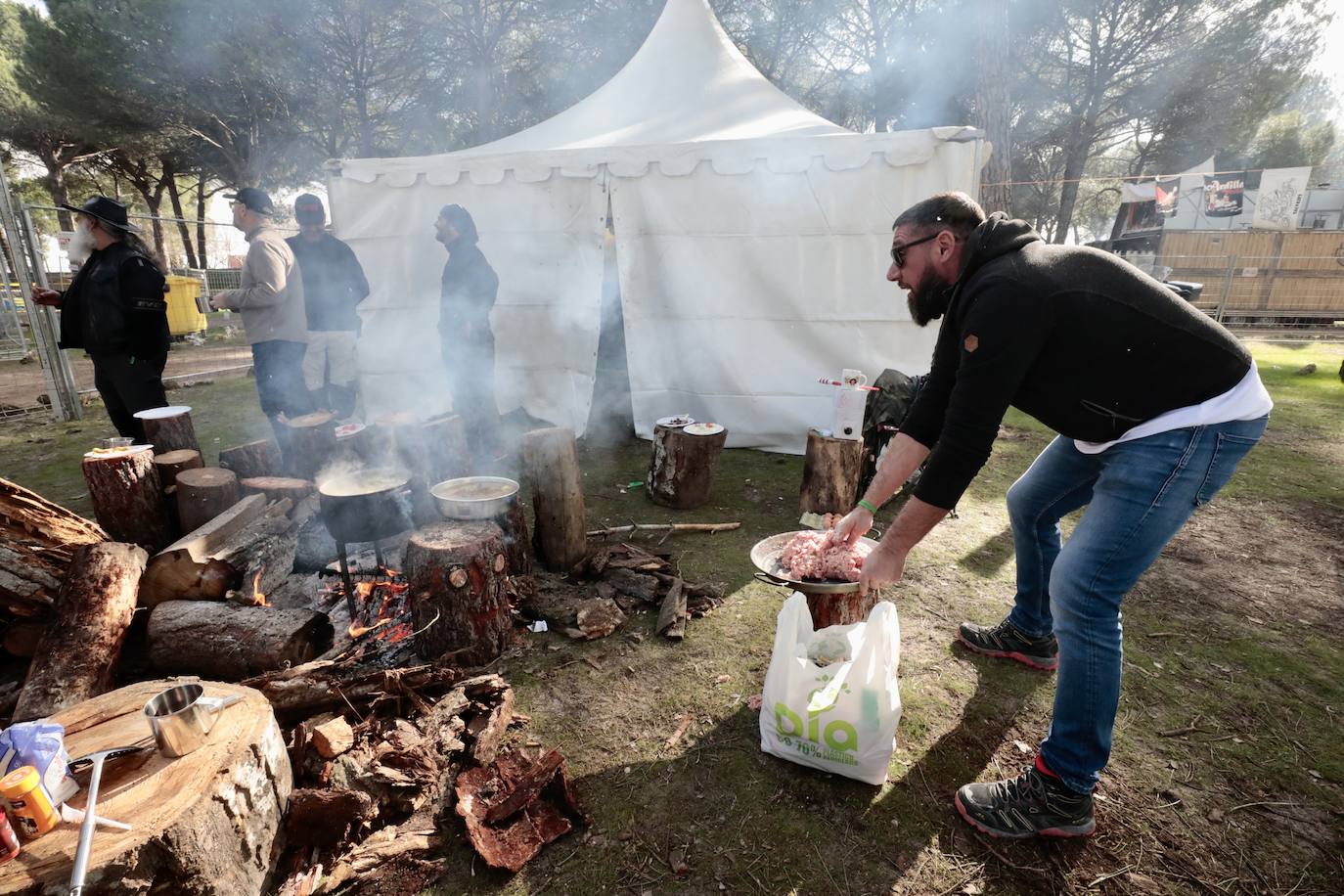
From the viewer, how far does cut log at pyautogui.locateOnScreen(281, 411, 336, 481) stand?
5180mm

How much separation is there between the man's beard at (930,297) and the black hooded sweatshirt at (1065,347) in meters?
0.21

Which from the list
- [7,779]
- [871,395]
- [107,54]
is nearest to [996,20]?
[871,395]

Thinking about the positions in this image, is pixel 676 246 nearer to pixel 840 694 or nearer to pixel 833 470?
pixel 833 470

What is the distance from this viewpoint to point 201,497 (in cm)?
412

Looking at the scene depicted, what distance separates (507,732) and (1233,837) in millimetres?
2952

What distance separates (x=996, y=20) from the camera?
809cm

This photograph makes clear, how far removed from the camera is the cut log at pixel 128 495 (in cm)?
395

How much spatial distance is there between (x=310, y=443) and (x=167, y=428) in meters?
0.95

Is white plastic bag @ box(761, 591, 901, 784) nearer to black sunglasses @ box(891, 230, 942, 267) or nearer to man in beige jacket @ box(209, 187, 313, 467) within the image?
black sunglasses @ box(891, 230, 942, 267)

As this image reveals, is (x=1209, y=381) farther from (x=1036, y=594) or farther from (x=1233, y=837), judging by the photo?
(x=1233, y=837)

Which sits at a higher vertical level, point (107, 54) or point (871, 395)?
point (107, 54)

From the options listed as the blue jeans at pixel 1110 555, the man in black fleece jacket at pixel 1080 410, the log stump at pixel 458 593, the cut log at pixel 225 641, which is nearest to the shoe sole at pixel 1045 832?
the man in black fleece jacket at pixel 1080 410

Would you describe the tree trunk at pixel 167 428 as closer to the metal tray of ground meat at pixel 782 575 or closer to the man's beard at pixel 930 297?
the metal tray of ground meat at pixel 782 575

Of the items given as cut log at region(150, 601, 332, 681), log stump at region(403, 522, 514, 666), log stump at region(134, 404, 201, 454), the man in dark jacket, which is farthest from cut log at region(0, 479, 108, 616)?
the man in dark jacket
